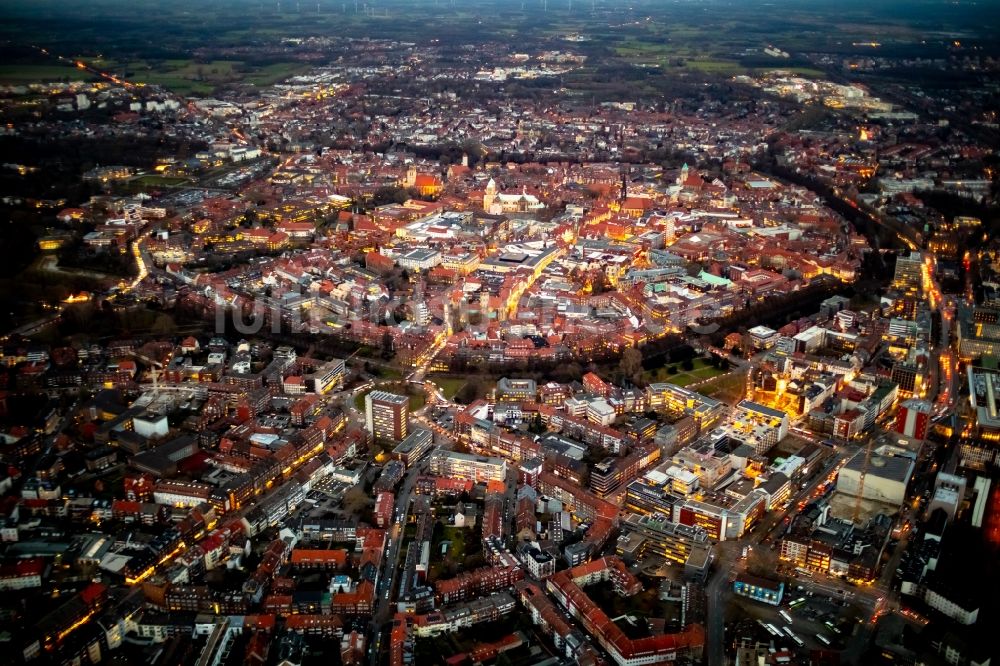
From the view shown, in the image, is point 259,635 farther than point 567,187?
No

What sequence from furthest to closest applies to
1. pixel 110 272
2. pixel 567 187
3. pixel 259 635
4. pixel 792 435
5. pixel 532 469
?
pixel 567 187, pixel 110 272, pixel 792 435, pixel 532 469, pixel 259 635

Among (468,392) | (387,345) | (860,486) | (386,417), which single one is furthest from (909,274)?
(386,417)

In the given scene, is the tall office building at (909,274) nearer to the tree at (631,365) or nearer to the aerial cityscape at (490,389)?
the aerial cityscape at (490,389)

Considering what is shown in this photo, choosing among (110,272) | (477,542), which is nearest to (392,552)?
(477,542)

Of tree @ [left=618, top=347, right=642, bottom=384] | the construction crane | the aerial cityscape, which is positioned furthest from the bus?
tree @ [left=618, top=347, right=642, bottom=384]

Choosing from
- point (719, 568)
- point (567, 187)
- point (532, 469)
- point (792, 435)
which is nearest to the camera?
point (719, 568)

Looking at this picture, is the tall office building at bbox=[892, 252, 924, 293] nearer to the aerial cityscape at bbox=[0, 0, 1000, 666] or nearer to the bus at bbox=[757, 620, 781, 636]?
the aerial cityscape at bbox=[0, 0, 1000, 666]

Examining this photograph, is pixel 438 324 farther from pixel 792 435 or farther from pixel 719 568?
pixel 719 568

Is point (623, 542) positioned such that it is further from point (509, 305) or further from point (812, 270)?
point (812, 270)
